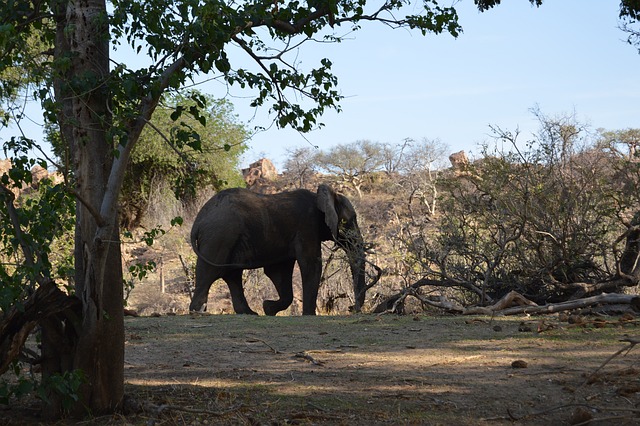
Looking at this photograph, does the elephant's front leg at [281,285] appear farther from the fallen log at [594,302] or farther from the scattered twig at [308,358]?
the scattered twig at [308,358]

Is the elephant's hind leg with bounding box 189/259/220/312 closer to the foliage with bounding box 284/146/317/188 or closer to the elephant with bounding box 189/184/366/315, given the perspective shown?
the elephant with bounding box 189/184/366/315

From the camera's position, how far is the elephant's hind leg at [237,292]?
1424 cm

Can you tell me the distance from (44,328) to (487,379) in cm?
328

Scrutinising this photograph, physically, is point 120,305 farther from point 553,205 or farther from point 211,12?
point 553,205

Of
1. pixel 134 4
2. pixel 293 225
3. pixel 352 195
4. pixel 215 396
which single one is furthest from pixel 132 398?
pixel 352 195

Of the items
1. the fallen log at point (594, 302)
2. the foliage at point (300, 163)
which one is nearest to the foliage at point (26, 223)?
the fallen log at point (594, 302)

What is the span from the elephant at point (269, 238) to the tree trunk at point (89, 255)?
868 cm

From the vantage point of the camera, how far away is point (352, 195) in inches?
1687

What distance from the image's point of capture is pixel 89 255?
4.87 m

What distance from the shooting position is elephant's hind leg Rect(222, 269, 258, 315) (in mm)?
14242

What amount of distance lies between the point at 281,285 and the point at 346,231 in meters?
1.57

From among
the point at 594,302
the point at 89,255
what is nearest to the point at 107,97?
the point at 89,255

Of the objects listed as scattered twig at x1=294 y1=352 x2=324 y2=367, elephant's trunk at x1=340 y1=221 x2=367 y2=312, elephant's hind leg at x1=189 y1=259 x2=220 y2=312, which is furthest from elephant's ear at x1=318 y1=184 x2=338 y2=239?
scattered twig at x1=294 y1=352 x2=324 y2=367

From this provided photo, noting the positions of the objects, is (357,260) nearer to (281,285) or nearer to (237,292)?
(281,285)
